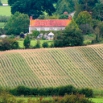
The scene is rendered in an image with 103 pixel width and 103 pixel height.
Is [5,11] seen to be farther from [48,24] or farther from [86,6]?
[48,24]

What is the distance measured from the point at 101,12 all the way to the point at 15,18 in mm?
8641

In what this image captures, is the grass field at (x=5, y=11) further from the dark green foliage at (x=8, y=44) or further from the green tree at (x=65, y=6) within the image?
the dark green foliage at (x=8, y=44)

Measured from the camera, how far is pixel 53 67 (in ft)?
222

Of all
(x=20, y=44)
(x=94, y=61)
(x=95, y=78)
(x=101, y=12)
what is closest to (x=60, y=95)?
(x=95, y=78)

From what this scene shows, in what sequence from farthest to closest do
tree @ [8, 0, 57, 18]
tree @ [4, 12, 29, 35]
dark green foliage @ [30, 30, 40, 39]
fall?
tree @ [8, 0, 57, 18] → tree @ [4, 12, 29, 35] → dark green foliage @ [30, 30, 40, 39]

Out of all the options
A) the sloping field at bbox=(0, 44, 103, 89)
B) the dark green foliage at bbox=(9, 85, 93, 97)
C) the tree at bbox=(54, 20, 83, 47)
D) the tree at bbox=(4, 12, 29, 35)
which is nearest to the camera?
the dark green foliage at bbox=(9, 85, 93, 97)

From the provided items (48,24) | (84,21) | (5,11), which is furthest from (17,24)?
(5,11)

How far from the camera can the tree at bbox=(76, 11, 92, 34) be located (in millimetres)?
93938

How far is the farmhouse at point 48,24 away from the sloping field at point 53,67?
2481 cm

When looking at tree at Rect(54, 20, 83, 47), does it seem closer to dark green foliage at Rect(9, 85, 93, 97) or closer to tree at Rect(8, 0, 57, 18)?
dark green foliage at Rect(9, 85, 93, 97)

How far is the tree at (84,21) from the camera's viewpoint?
93.9m

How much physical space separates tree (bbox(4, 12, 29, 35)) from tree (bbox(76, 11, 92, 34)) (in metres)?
5.61

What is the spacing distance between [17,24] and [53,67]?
34.0 metres

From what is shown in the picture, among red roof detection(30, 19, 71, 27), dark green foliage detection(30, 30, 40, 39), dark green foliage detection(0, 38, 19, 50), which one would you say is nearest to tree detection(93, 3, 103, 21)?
red roof detection(30, 19, 71, 27)
